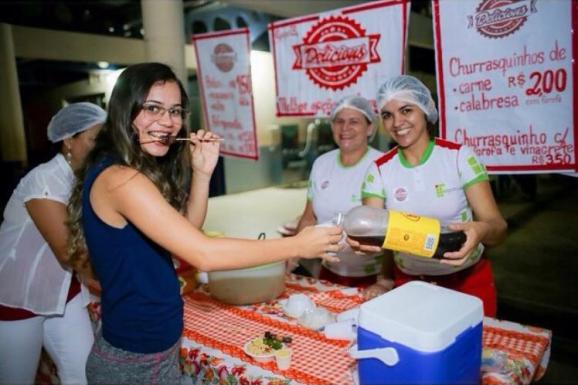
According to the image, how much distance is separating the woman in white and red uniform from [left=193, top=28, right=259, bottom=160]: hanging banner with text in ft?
6.46

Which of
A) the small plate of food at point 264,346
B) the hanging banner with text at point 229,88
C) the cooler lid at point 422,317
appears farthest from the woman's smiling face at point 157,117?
the hanging banner with text at point 229,88

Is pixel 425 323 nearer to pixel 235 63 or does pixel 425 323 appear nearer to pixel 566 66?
pixel 566 66

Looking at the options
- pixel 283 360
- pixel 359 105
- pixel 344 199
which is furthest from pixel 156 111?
pixel 359 105

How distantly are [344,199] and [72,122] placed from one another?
169 cm

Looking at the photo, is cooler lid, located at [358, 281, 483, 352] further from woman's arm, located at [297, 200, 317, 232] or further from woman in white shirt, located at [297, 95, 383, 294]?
woman's arm, located at [297, 200, 317, 232]

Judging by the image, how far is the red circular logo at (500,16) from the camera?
252cm

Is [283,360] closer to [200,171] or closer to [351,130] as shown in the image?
[200,171]

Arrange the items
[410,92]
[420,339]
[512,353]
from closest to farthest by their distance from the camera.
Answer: [420,339] → [512,353] → [410,92]

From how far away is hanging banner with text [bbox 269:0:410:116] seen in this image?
10.4ft

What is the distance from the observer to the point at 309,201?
10.2 ft

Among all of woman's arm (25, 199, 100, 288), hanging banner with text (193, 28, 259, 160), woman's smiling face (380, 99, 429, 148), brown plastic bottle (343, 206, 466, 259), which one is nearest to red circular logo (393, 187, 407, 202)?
woman's smiling face (380, 99, 429, 148)

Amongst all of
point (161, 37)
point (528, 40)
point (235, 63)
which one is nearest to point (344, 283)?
point (528, 40)

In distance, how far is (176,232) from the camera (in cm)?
139

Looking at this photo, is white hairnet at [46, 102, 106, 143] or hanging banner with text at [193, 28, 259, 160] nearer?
white hairnet at [46, 102, 106, 143]
